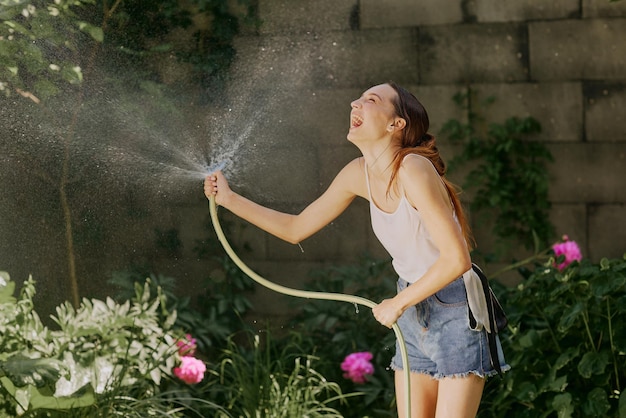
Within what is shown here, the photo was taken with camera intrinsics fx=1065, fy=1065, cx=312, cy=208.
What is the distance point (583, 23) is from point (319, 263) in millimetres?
1537

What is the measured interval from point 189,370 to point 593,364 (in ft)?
4.61

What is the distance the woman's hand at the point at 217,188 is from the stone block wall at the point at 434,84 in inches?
73.1

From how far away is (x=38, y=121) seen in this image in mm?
4434

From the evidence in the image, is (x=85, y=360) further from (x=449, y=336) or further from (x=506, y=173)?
(x=506, y=173)

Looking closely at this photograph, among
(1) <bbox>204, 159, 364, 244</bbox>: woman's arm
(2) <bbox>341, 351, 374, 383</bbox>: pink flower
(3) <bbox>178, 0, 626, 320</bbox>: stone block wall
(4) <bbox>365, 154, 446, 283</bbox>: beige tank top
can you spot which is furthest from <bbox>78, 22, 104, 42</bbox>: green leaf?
(4) <bbox>365, 154, 446, 283</bbox>: beige tank top

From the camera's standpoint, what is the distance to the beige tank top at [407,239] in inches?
100

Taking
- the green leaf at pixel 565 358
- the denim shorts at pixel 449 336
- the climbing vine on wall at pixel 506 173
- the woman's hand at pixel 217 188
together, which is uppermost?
the climbing vine on wall at pixel 506 173

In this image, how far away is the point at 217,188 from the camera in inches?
112

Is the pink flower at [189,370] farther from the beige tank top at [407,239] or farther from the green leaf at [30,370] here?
the beige tank top at [407,239]

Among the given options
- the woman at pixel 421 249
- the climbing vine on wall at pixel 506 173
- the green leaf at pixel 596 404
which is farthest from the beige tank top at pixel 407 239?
the climbing vine on wall at pixel 506 173

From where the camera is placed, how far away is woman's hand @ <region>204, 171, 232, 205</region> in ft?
9.25

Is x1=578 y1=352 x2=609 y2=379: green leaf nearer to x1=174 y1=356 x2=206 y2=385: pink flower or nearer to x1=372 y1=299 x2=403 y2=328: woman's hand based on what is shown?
x1=372 y1=299 x2=403 y2=328: woman's hand

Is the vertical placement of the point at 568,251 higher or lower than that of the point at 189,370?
higher

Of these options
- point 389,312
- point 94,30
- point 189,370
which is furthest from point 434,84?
point 389,312
